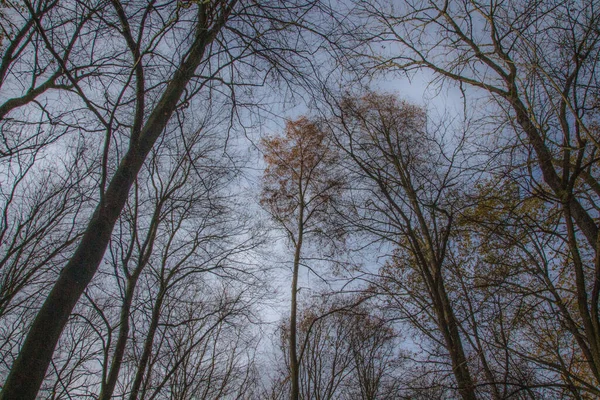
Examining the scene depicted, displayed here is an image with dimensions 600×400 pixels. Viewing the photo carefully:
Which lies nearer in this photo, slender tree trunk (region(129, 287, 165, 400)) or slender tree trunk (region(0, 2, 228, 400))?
slender tree trunk (region(0, 2, 228, 400))

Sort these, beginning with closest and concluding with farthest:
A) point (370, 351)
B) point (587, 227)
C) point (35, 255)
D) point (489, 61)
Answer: point (587, 227), point (489, 61), point (35, 255), point (370, 351)

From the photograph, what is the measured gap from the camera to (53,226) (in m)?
7.79

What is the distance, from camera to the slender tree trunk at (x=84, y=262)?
1663 mm

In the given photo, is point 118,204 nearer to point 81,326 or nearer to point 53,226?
point 53,226

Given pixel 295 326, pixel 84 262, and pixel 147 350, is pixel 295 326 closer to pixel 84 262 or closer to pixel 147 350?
pixel 147 350

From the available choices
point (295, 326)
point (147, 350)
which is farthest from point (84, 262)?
point (295, 326)

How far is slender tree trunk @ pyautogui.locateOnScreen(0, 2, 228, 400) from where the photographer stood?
1.66 meters

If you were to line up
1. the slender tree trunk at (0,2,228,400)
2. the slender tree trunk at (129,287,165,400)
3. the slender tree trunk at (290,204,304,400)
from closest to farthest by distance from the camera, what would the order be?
1. the slender tree trunk at (0,2,228,400)
2. the slender tree trunk at (129,287,165,400)
3. the slender tree trunk at (290,204,304,400)

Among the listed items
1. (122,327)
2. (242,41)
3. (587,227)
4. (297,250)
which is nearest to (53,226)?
(122,327)

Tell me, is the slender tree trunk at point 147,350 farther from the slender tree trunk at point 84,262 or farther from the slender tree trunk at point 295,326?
the slender tree trunk at point 84,262

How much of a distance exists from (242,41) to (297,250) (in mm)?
6113

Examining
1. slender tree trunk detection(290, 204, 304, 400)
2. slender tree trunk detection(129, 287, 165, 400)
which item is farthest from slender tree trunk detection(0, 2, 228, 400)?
slender tree trunk detection(290, 204, 304, 400)

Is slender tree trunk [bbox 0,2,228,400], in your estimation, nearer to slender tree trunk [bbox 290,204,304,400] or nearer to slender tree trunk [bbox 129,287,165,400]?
slender tree trunk [bbox 129,287,165,400]

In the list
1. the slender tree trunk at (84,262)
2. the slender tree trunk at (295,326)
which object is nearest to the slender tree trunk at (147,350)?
the slender tree trunk at (295,326)
